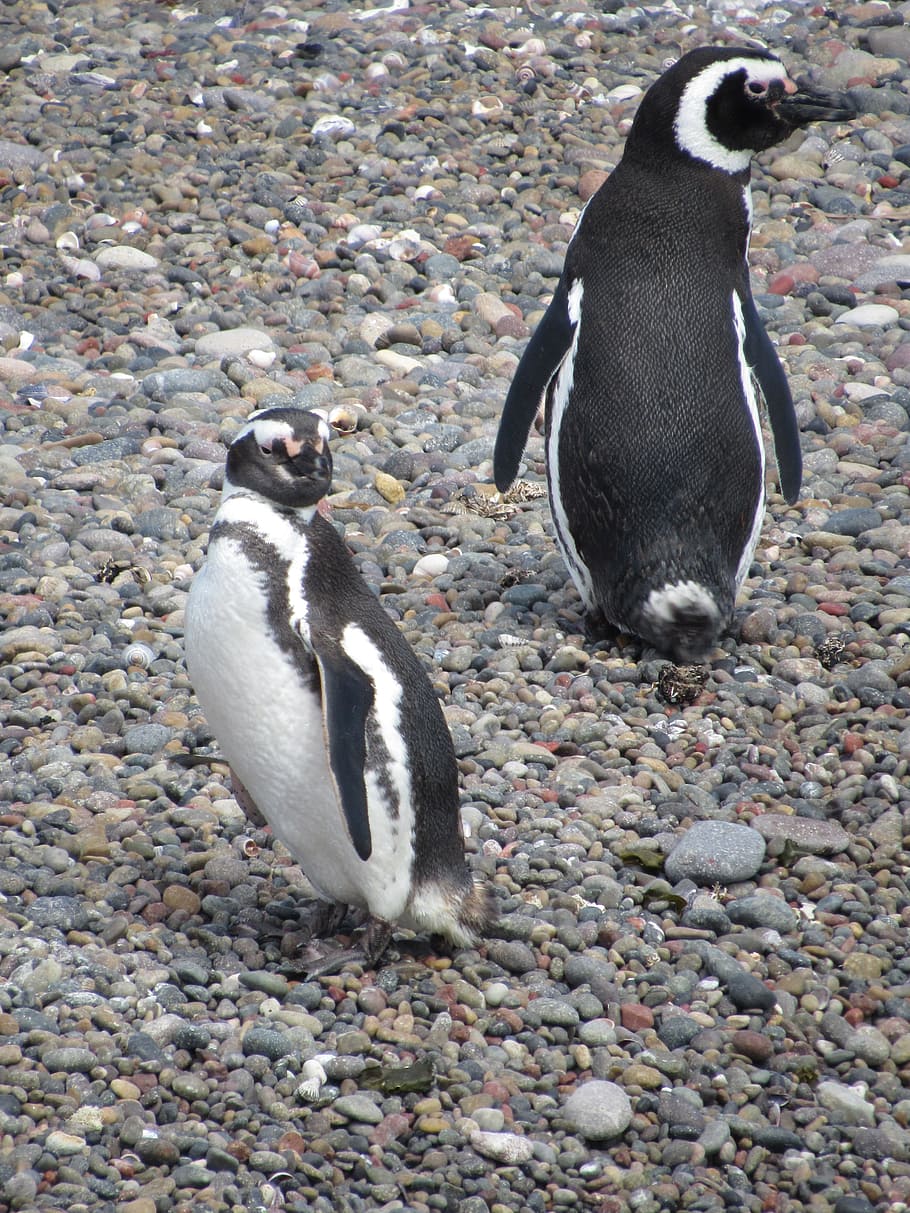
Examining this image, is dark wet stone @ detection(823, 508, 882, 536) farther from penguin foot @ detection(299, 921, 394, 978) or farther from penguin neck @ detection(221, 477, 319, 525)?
penguin foot @ detection(299, 921, 394, 978)

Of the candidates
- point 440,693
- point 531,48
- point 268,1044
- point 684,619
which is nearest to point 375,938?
point 268,1044

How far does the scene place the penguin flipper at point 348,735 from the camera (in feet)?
10.6

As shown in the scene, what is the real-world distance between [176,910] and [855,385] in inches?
168

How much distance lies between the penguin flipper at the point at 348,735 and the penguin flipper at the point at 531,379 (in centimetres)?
198

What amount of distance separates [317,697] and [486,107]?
22.3 feet

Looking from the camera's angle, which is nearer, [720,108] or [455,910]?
[455,910]

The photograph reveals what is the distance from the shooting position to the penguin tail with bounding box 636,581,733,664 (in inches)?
192

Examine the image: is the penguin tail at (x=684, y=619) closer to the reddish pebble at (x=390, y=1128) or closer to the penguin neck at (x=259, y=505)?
the penguin neck at (x=259, y=505)

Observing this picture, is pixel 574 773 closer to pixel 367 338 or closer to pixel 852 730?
pixel 852 730

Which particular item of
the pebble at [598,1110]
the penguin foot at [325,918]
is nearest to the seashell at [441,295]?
the penguin foot at [325,918]

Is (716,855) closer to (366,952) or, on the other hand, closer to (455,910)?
(455,910)

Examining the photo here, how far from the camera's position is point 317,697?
342 centimetres

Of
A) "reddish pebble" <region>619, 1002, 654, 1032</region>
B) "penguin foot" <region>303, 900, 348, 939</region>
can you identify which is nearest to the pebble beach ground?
"reddish pebble" <region>619, 1002, 654, 1032</region>

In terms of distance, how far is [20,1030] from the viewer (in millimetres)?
3117
